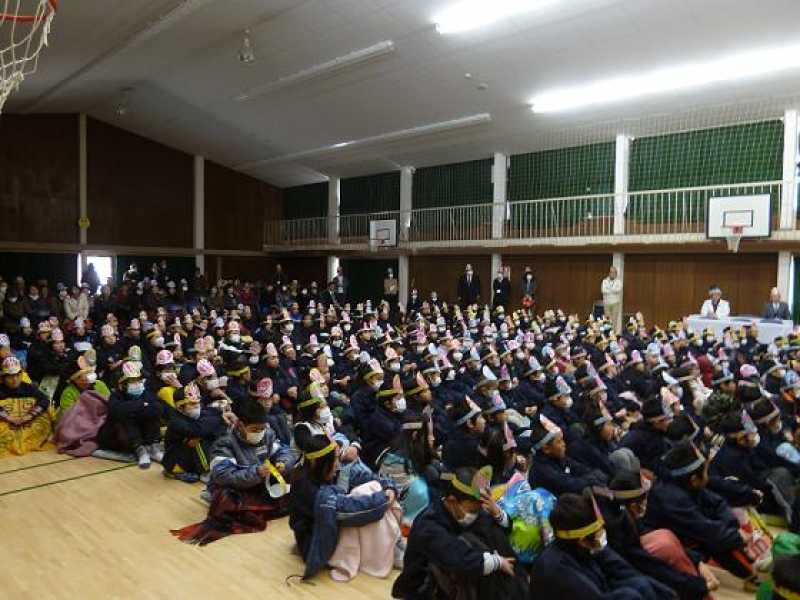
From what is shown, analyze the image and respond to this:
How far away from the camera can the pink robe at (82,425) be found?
6664mm

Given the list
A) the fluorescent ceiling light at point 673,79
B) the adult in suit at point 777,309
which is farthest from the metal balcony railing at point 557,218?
the fluorescent ceiling light at point 673,79

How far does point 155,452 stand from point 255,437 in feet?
7.37

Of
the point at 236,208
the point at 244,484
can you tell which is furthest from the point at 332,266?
the point at 244,484

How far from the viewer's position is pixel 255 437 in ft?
16.1

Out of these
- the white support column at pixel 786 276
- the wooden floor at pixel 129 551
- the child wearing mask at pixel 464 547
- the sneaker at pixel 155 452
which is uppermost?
the white support column at pixel 786 276

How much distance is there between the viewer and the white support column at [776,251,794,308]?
12570 millimetres

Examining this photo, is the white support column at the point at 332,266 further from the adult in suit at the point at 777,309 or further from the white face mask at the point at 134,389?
the white face mask at the point at 134,389

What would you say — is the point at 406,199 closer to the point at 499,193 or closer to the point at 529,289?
the point at 499,193

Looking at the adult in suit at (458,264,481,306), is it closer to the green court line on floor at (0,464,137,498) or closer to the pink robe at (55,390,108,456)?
the pink robe at (55,390,108,456)

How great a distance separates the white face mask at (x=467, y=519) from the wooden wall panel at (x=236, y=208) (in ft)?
65.3

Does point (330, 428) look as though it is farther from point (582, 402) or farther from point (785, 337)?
point (785, 337)

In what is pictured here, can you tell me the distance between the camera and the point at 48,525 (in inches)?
187

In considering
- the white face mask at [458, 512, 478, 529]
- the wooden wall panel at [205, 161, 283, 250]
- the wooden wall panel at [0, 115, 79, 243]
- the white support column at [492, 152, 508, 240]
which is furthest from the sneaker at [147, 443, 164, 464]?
the wooden wall panel at [205, 161, 283, 250]

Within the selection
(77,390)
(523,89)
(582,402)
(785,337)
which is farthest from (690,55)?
(77,390)
